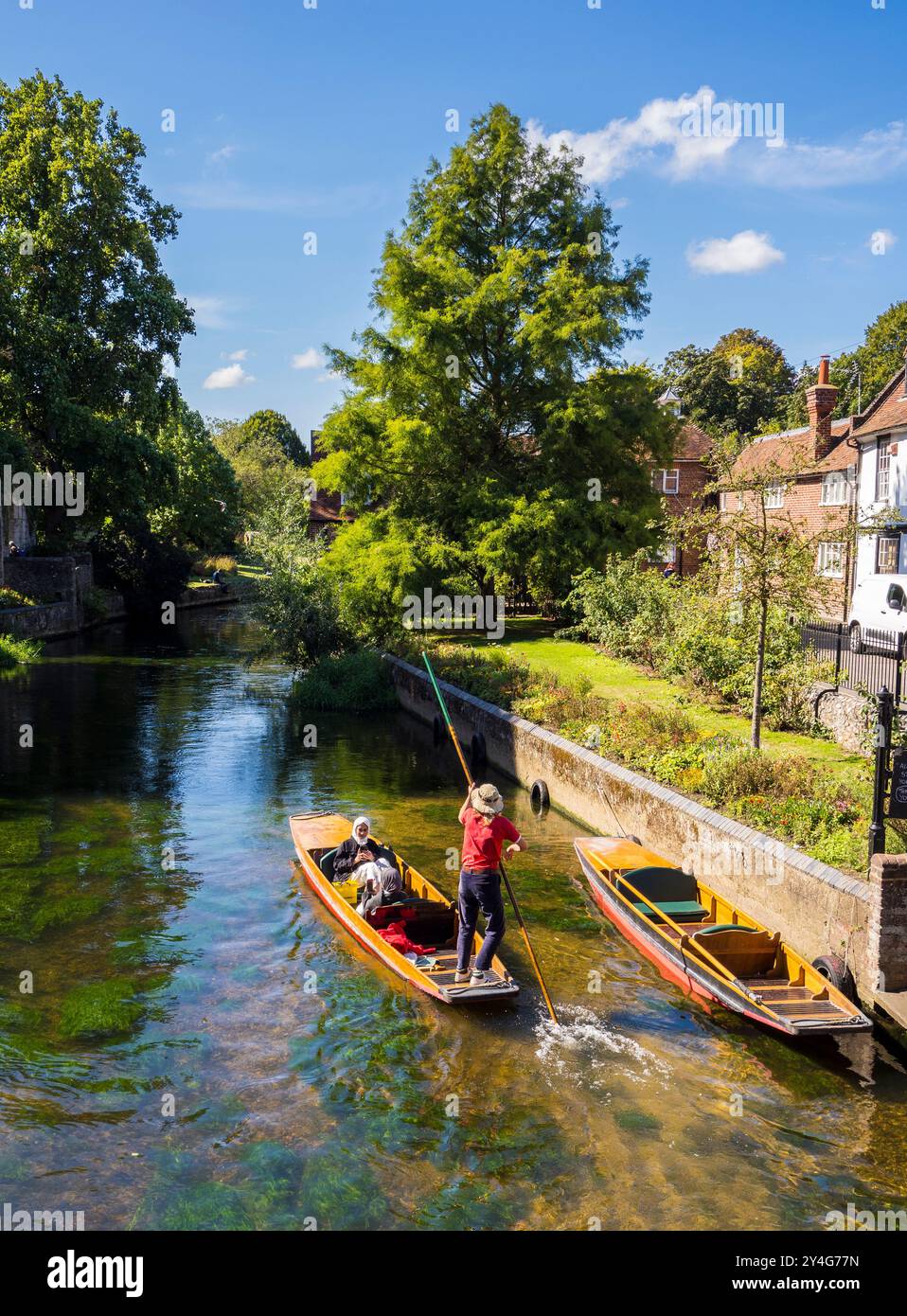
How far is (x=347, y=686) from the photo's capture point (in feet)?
85.6

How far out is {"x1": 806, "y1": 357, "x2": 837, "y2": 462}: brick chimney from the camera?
125 ft

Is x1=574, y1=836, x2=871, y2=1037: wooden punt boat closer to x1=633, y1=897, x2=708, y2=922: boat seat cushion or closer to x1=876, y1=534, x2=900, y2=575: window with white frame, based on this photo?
x1=633, y1=897, x2=708, y2=922: boat seat cushion

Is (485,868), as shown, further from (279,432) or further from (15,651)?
(279,432)

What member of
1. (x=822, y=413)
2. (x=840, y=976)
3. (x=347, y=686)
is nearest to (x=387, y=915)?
(x=840, y=976)

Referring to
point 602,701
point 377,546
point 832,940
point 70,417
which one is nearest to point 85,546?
point 70,417

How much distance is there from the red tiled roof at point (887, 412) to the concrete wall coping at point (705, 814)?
58.9 ft

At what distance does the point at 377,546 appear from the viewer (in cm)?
2862

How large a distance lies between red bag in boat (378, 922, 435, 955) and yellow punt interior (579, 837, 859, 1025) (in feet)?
7.69

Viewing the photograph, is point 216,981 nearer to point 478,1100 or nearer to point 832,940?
point 478,1100

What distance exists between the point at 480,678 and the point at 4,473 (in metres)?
18.0

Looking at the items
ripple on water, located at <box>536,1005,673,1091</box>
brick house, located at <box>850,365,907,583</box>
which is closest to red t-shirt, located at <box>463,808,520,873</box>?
ripple on water, located at <box>536,1005,673,1091</box>

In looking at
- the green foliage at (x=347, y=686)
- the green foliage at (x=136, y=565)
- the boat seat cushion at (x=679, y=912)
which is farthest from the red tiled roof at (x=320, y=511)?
the boat seat cushion at (x=679, y=912)

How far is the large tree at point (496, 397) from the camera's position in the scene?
28.5m
